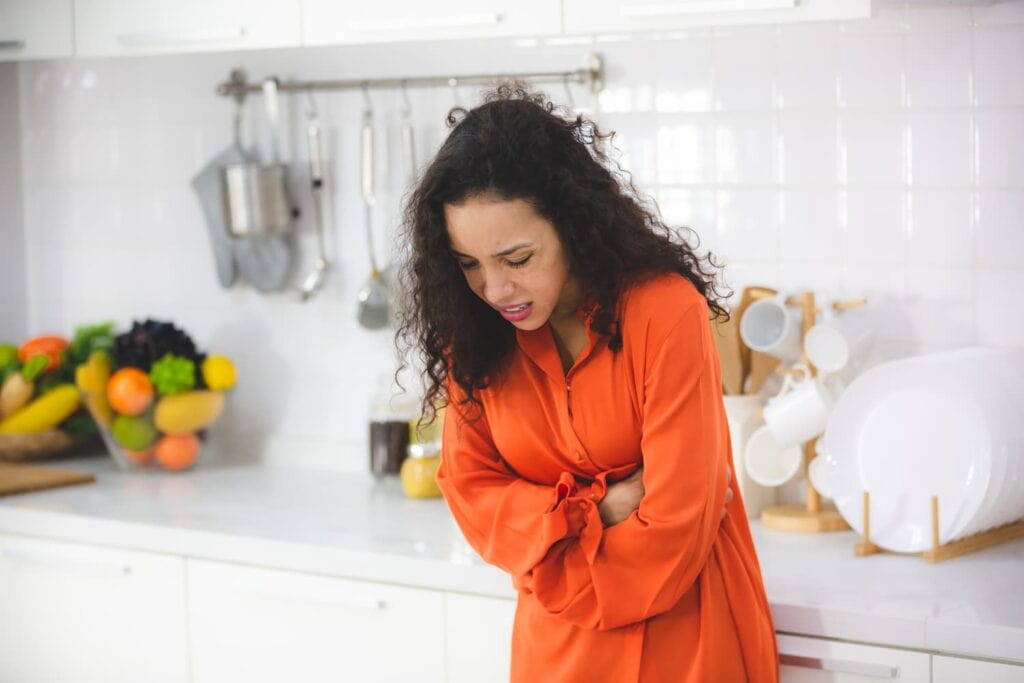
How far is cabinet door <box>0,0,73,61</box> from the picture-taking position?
235 centimetres

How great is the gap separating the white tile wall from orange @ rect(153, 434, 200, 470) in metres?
0.15

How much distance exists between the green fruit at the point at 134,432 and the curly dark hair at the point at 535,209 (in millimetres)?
1197

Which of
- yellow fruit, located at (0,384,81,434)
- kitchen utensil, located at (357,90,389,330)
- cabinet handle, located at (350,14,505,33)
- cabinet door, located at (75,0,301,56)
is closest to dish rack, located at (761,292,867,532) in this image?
cabinet handle, located at (350,14,505,33)

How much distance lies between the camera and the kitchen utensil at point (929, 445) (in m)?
1.77

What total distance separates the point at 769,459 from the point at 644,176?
1.86 feet

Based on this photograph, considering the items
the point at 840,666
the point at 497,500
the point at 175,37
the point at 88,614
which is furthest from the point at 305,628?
the point at 175,37

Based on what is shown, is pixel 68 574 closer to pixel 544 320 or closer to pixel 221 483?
pixel 221 483

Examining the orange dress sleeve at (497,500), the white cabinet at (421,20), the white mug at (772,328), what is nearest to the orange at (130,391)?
the white cabinet at (421,20)

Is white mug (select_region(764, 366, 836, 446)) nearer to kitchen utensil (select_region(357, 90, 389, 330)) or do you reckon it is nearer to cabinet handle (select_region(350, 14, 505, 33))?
cabinet handle (select_region(350, 14, 505, 33))

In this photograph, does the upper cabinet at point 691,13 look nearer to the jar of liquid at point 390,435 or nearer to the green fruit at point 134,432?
the jar of liquid at point 390,435

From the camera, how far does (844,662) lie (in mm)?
1586

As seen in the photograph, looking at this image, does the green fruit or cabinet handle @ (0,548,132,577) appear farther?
the green fruit

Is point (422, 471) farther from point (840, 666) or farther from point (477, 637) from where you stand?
point (840, 666)

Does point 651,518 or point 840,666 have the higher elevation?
point 651,518
